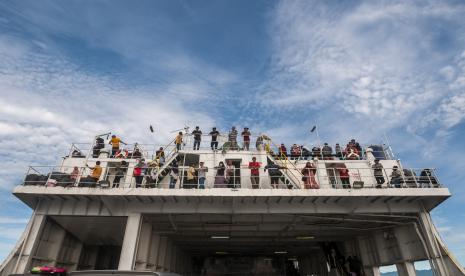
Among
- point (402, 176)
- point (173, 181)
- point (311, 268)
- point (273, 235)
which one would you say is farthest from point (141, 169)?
point (311, 268)

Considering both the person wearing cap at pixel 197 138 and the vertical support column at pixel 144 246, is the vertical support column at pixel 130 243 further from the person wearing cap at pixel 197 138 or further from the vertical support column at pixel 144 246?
the person wearing cap at pixel 197 138

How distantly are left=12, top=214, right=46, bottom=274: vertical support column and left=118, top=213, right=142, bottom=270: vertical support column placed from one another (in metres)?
4.40

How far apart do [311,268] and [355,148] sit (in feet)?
62.0

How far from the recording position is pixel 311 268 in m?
30.9


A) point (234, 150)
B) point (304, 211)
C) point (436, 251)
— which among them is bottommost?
point (436, 251)

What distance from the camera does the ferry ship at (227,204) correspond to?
44.4ft

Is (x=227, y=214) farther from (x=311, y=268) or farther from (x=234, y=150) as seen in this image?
(x=311, y=268)

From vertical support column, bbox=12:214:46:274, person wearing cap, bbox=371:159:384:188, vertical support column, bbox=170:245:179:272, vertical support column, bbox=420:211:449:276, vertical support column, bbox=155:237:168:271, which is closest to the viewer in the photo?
vertical support column, bbox=12:214:46:274

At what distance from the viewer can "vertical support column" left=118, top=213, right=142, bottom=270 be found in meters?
13.1

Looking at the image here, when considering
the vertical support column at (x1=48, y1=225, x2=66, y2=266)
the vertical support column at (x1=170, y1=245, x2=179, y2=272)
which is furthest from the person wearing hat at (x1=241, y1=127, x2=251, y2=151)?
the vertical support column at (x1=48, y1=225, x2=66, y2=266)

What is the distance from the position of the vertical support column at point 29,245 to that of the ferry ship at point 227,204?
0.04 metres

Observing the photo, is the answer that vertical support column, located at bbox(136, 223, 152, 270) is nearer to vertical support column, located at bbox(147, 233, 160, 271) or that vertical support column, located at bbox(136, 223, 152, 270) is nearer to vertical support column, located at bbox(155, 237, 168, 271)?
vertical support column, located at bbox(147, 233, 160, 271)

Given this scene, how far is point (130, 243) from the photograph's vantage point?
13.6 m

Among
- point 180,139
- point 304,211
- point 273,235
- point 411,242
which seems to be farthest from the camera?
point 273,235
